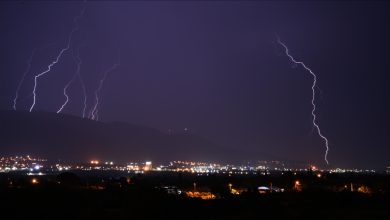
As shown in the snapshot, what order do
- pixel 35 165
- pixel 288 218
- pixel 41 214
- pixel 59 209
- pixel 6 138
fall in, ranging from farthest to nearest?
pixel 6 138
pixel 35 165
pixel 59 209
pixel 41 214
pixel 288 218

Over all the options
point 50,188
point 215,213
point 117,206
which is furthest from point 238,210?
point 50,188

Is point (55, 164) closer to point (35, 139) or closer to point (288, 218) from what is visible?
point (35, 139)

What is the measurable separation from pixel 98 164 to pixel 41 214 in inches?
6394

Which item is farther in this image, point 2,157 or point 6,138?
point 6,138

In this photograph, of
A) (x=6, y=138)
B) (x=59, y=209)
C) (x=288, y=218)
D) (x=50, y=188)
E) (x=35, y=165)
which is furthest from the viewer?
(x=6, y=138)

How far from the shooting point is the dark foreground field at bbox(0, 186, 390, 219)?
71.8ft

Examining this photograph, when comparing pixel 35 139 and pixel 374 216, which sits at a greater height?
pixel 35 139

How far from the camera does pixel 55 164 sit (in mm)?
164125

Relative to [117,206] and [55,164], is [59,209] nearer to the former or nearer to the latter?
[117,206]

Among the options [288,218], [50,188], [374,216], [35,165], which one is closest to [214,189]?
[50,188]

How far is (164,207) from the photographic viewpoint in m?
26.4

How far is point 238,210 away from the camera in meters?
31.9

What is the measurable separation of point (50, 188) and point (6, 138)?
149 m

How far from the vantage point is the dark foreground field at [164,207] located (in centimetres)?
A: 2189
